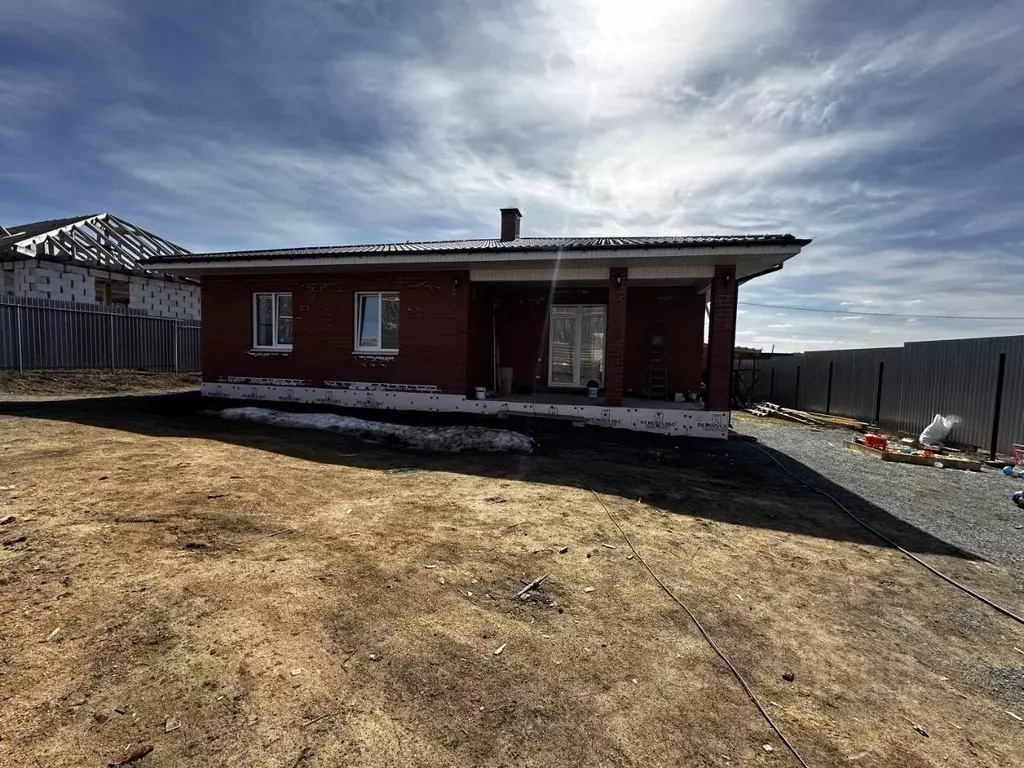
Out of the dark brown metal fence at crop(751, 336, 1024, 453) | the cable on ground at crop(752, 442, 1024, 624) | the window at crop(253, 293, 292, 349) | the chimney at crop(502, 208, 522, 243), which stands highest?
the chimney at crop(502, 208, 522, 243)

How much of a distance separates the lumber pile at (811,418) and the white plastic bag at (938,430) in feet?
9.46

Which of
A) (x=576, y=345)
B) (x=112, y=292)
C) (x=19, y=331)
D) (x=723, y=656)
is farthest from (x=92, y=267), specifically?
(x=723, y=656)

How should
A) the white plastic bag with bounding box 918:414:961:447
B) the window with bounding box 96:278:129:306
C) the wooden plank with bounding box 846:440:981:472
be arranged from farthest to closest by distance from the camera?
1. the window with bounding box 96:278:129:306
2. the white plastic bag with bounding box 918:414:961:447
3. the wooden plank with bounding box 846:440:981:472

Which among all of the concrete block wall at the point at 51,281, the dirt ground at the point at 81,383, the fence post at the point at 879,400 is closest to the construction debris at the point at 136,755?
the dirt ground at the point at 81,383

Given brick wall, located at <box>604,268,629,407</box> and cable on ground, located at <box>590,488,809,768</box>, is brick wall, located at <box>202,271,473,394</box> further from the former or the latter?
cable on ground, located at <box>590,488,809,768</box>

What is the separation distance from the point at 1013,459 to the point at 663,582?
8753mm

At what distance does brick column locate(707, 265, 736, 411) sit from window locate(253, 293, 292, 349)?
31.3 feet

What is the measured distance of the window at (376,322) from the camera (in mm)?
10953

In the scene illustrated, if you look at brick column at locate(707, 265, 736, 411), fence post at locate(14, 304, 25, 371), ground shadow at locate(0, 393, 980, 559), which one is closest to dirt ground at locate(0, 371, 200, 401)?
fence post at locate(14, 304, 25, 371)

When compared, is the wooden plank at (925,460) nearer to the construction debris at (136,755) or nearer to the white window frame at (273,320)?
the construction debris at (136,755)

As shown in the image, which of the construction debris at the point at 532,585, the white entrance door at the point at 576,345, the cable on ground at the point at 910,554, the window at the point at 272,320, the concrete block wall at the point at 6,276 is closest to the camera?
the construction debris at the point at 532,585

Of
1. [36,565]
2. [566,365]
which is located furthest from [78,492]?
[566,365]

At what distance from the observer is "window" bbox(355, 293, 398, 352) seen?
431 inches

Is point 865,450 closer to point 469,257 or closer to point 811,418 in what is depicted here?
point 811,418
